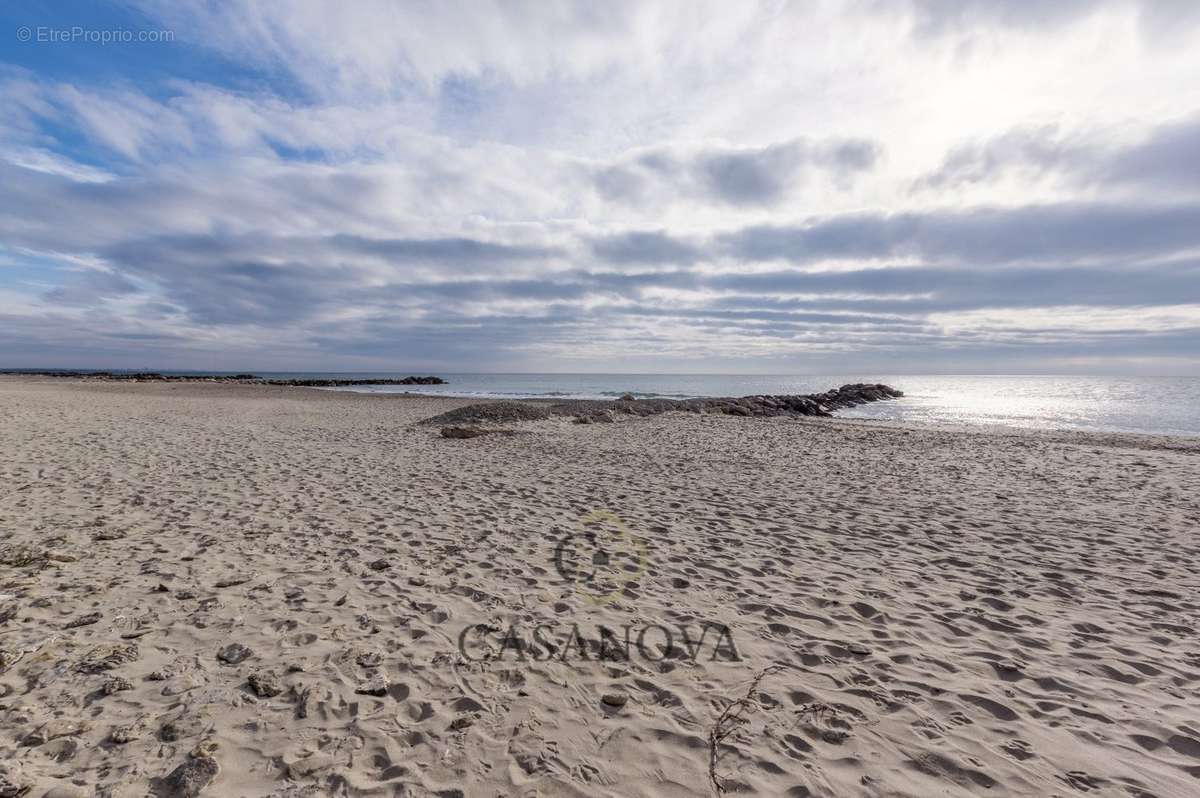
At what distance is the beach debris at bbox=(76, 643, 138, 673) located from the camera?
382 centimetres

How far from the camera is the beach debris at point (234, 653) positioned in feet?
13.2

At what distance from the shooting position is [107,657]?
3953 mm

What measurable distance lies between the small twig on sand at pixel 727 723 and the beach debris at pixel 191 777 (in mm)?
2746

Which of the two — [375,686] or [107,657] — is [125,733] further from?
[375,686]

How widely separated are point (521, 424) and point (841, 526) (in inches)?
613

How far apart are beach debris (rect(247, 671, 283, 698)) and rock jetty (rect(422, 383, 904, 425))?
18.1 metres

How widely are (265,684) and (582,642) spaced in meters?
2.34

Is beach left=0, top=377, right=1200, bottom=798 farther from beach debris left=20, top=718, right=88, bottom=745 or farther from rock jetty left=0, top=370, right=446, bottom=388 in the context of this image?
rock jetty left=0, top=370, right=446, bottom=388

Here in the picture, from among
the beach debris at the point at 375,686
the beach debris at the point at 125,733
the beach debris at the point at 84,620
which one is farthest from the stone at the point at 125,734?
the beach debris at the point at 84,620

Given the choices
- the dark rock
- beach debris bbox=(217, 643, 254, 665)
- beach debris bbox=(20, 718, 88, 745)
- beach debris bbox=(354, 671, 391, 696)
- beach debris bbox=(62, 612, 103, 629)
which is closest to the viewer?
beach debris bbox=(20, 718, 88, 745)

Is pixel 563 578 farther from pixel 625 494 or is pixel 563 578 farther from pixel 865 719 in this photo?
pixel 625 494

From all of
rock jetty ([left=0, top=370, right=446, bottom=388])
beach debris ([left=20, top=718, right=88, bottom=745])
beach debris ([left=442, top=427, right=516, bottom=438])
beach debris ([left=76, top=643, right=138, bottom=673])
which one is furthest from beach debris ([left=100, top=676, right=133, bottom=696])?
rock jetty ([left=0, top=370, right=446, bottom=388])

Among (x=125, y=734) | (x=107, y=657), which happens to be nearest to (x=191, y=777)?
(x=125, y=734)

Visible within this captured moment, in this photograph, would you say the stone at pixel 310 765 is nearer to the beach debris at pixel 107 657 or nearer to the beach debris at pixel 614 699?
the beach debris at pixel 614 699
